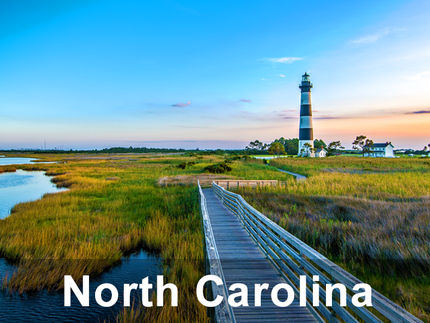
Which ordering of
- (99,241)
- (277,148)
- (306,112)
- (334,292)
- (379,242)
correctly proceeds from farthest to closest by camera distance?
(277,148), (306,112), (99,241), (379,242), (334,292)

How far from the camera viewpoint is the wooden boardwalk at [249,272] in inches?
161

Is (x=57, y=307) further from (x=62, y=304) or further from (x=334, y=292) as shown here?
(x=334, y=292)

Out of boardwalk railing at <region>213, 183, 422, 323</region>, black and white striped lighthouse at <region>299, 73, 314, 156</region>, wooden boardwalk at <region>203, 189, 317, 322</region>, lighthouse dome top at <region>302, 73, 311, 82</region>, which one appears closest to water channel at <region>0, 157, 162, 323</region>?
wooden boardwalk at <region>203, 189, 317, 322</region>

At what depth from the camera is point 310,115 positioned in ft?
209

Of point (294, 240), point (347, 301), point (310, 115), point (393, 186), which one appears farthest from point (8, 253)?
point (310, 115)

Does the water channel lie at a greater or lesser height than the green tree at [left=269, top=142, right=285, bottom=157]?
lesser

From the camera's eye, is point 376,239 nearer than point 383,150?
Yes

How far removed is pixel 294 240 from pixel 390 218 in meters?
7.45

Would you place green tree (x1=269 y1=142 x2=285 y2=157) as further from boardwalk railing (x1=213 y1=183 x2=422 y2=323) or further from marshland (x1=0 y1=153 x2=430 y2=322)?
boardwalk railing (x1=213 y1=183 x2=422 y2=323)

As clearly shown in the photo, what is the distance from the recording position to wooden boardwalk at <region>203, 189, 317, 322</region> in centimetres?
410

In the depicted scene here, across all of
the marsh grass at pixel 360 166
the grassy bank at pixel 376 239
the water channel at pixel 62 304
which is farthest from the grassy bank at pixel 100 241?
the marsh grass at pixel 360 166

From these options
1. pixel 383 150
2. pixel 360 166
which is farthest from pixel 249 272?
pixel 383 150

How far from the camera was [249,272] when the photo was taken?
565 cm

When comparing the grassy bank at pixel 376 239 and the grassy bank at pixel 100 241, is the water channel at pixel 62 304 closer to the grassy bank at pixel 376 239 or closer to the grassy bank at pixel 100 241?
the grassy bank at pixel 100 241
